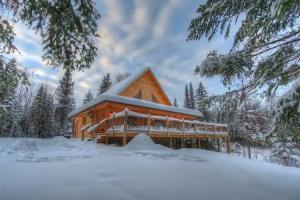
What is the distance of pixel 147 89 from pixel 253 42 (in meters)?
13.7

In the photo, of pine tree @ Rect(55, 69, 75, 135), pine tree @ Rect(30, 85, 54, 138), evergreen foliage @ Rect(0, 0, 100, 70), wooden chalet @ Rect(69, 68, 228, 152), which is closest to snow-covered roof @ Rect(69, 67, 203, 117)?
wooden chalet @ Rect(69, 68, 228, 152)

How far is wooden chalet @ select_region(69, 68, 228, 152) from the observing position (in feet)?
29.7

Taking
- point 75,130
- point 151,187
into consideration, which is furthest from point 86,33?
point 75,130

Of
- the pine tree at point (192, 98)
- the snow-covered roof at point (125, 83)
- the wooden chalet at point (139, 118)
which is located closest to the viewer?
the wooden chalet at point (139, 118)

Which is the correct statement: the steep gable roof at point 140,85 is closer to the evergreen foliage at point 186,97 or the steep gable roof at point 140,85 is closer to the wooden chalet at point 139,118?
the wooden chalet at point 139,118

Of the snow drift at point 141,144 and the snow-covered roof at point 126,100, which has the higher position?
the snow-covered roof at point 126,100

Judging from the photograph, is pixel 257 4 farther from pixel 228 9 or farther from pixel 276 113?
pixel 276 113

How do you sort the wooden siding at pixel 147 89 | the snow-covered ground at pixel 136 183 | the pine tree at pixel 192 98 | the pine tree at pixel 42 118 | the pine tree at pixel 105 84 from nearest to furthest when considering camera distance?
the snow-covered ground at pixel 136 183
the wooden siding at pixel 147 89
the pine tree at pixel 42 118
the pine tree at pixel 105 84
the pine tree at pixel 192 98

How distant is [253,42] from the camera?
5141 millimetres

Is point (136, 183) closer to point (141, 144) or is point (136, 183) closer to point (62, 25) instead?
point (62, 25)

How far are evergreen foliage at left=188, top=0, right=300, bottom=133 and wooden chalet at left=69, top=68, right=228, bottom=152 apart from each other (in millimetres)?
4796

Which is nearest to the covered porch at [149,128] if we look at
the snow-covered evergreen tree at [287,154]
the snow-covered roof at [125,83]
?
the snow-covered roof at [125,83]

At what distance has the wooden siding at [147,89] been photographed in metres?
16.6

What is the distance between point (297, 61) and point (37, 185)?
6.06 metres
